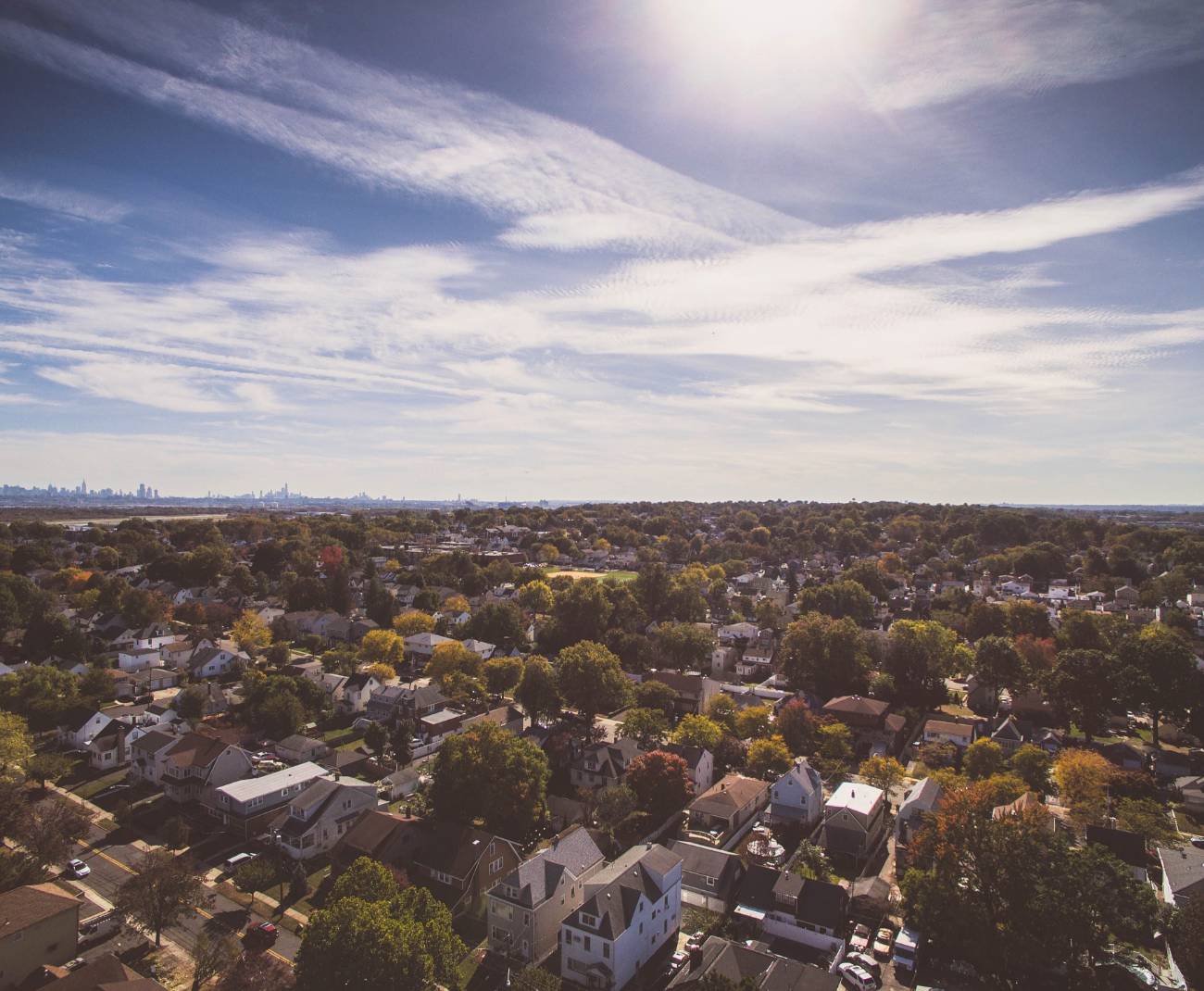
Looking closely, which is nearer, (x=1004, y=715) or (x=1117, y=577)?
(x=1004, y=715)

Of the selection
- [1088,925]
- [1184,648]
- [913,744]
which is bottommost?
[913,744]

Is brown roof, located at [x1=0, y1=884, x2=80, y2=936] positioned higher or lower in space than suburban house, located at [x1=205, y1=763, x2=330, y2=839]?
higher

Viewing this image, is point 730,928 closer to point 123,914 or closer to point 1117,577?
point 123,914

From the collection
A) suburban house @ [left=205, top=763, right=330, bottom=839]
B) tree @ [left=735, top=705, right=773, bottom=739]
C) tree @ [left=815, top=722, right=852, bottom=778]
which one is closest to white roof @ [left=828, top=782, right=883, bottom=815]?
tree @ [left=815, top=722, right=852, bottom=778]

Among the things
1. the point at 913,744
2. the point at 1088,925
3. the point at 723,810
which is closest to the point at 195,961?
the point at 723,810

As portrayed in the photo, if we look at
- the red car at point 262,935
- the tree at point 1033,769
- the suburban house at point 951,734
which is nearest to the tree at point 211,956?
the red car at point 262,935

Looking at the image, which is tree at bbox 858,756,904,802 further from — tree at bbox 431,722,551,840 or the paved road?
the paved road
